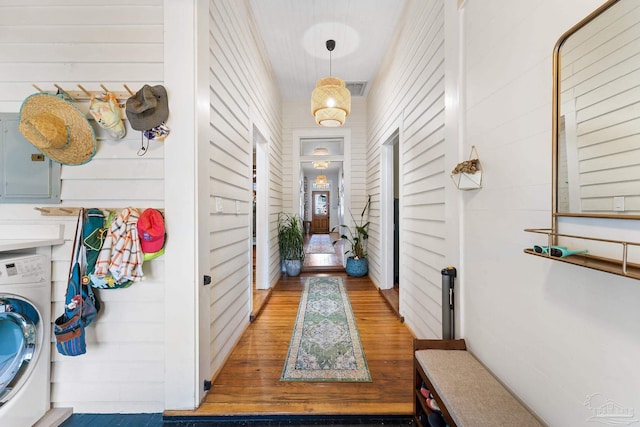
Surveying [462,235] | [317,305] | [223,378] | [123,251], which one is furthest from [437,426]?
[317,305]

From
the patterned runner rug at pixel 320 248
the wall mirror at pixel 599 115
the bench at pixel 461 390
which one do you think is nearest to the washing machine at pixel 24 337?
the bench at pixel 461 390

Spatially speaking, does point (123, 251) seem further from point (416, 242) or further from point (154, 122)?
point (416, 242)

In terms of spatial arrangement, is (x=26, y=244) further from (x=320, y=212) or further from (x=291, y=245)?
(x=320, y=212)

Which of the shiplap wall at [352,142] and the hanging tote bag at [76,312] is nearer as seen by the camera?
the hanging tote bag at [76,312]

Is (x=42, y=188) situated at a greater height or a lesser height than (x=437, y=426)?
greater

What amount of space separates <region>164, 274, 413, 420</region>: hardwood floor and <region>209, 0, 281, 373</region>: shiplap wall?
17cm

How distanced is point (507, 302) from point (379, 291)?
2.44 m

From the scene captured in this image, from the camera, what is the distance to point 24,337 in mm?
1358

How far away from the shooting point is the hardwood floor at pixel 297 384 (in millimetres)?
1501

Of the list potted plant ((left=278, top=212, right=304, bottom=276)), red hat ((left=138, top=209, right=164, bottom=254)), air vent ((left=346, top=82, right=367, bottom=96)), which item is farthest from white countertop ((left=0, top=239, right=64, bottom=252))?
air vent ((left=346, top=82, right=367, bottom=96))

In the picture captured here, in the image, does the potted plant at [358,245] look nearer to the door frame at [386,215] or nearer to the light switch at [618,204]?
the door frame at [386,215]

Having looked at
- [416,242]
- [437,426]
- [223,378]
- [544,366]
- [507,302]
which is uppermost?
[416,242]

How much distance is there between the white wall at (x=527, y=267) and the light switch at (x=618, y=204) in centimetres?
20

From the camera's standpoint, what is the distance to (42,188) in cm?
152
